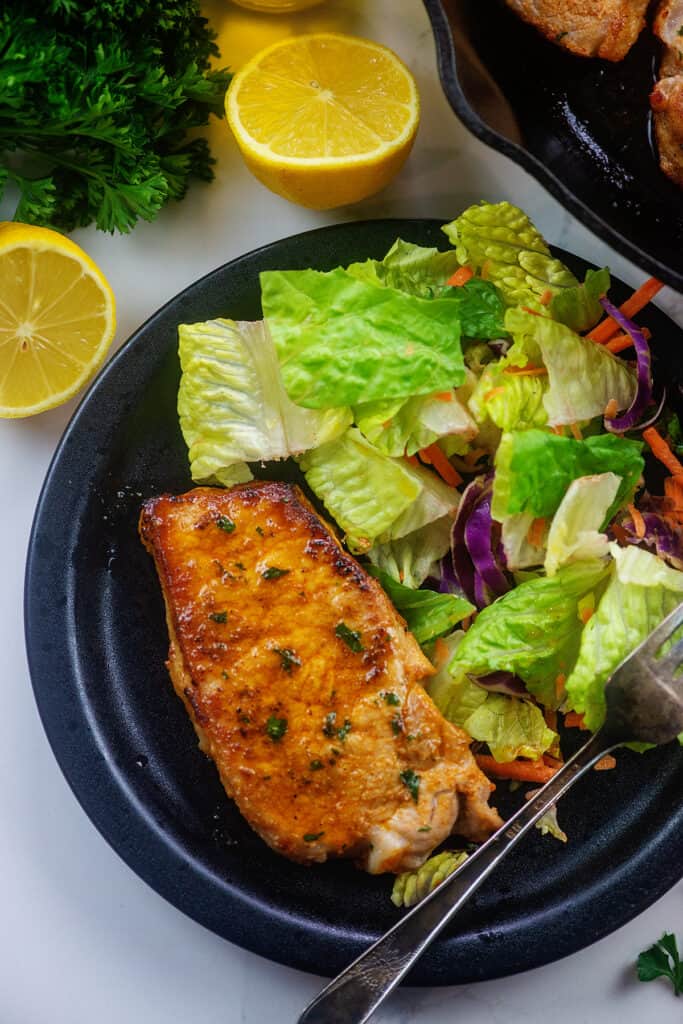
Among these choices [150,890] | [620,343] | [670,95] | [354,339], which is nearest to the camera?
[670,95]

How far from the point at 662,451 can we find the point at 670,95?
888 mm

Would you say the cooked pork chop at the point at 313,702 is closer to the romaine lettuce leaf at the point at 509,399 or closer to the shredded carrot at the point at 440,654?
the shredded carrot at the point at 440,654

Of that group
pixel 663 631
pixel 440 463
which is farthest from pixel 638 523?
pixel 440 463

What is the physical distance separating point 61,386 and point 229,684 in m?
0.99

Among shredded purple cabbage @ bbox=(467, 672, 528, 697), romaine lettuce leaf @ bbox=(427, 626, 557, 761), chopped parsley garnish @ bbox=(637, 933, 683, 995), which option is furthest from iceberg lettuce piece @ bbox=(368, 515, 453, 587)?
chopped parsley garnish @ bbox=(637, 933, 683, 995)

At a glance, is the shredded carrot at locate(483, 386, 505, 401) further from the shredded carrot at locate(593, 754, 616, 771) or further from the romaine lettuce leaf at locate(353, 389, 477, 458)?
the shredded carrot at locate(593, 754, 616, 771)

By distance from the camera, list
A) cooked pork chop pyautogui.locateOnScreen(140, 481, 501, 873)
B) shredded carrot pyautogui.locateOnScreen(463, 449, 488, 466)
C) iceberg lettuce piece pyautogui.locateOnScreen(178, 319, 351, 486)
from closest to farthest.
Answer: cooked pork chop pyautogui.locateOnScreen(140, 481, 501, 873) < iceberg lettuce piece pyautogui.locateOnScreen(178, 319, 351, 486) < shredded carrot pyautogui.locateOnScreen(463, 449, 488, 466)

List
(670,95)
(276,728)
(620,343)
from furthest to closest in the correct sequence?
(620,343) → (276,728) → (670,95)

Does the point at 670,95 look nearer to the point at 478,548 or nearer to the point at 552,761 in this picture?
the point at 478,548

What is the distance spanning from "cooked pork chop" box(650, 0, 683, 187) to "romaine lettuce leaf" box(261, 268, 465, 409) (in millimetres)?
629

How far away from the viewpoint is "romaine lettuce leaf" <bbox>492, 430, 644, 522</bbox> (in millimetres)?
2604

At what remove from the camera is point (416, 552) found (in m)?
2.88

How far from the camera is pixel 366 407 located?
2.72 metres

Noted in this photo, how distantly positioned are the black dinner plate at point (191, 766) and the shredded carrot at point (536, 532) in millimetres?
566
